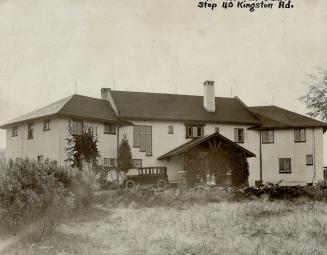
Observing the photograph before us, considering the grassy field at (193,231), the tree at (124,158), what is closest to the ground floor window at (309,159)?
the tree at (124,158)

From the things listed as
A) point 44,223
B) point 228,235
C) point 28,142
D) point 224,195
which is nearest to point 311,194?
point 224,195

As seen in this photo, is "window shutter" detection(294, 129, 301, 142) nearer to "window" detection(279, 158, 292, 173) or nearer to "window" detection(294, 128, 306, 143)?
"window" detection(294, 128, 306, 143)

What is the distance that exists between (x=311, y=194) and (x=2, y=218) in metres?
15.8

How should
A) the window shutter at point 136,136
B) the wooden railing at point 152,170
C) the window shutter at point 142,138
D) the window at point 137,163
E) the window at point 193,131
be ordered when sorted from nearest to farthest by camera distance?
the wooden railing at point 152,170 → the window at point 137,163 → the window shutter at point 136,136 → the window shutter at point 142,138 → the window at point 193,131

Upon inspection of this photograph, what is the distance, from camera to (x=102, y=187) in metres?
27.2

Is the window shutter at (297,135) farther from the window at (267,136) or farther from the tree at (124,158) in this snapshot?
the tree at (124,158)

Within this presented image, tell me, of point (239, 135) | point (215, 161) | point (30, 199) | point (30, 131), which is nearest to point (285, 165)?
point (239, 135)

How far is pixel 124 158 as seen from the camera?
30078 millimetres

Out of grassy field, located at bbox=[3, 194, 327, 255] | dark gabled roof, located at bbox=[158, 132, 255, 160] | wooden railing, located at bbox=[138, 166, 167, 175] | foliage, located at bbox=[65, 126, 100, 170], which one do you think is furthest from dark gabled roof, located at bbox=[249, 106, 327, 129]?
grassy field, located at bbox=[3, 194, 327, 255]

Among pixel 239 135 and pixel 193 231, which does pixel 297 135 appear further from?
pixel 193 231

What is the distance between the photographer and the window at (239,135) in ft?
119

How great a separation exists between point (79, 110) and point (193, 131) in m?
9.59

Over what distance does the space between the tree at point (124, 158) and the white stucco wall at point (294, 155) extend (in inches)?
478

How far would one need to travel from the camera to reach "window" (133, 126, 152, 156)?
3300 cm
